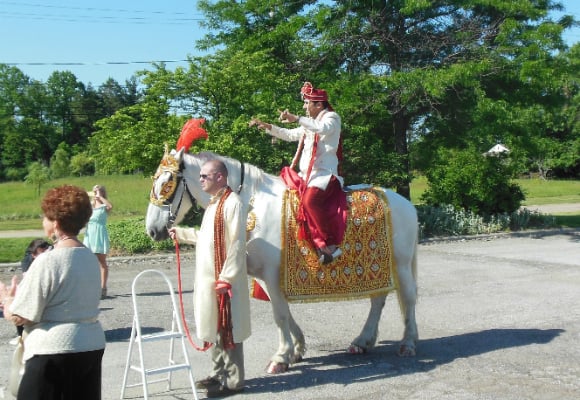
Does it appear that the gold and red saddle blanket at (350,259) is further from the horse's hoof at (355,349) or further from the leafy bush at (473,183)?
the leafy bush at (473,183)

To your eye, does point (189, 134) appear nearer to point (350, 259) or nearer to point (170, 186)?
point (170, 186)

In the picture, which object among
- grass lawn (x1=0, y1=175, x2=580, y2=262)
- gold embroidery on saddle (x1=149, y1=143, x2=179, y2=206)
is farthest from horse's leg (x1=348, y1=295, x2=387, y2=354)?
grass lawn (x1=0, y1=175, x2=580, y2=262)

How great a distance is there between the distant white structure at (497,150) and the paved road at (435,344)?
22.6ft

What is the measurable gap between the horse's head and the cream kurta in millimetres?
635

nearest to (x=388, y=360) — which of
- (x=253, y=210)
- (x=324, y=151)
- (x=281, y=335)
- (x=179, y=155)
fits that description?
(x=281, y=335)

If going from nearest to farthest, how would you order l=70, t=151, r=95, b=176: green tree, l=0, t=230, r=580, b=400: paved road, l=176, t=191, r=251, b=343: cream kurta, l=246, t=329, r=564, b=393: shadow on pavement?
l=176, t=191, r=251, b=343: cream kurta
l=0, t=230, r=580, b=400: paved road
l=246, t=329, r=564, b=393: shadow on pavement
l=70, t=151, r=95, b=176: green tree

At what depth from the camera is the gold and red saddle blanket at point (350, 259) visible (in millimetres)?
6402

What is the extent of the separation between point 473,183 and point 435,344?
1228cm

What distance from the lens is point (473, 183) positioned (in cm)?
1895

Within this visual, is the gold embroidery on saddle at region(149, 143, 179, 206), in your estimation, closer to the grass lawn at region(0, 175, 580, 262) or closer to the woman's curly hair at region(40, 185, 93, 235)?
the woman's curly hair at region(40, 185, 93, 235)

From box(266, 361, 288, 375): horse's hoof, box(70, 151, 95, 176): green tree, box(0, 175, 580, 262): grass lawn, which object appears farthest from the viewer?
box(70, 151, 95, 176): green tree

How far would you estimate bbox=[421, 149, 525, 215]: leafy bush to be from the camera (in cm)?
1888

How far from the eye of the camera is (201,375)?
6.32 metres

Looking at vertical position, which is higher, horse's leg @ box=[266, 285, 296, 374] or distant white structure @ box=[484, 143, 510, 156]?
distant white structure @ box=[484, 143, 510, 156]
